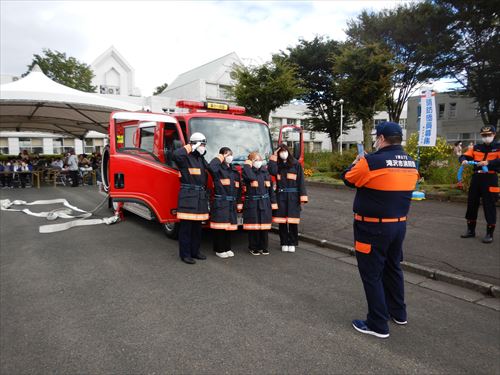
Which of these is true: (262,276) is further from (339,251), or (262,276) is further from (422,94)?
(422,94)

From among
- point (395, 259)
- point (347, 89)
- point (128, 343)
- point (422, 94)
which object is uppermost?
point (347, 89)

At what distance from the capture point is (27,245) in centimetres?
634

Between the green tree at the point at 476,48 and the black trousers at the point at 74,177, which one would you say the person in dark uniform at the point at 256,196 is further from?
the green tree at the point at 476,48

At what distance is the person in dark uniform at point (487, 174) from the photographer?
19.6ft

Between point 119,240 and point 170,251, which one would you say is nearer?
point 170,251

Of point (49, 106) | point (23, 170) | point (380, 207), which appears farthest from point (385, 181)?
point (23, 170)

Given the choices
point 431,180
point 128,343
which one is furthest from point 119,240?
point 431,180

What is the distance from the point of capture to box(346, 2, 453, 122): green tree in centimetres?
2316

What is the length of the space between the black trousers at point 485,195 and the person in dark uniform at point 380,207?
386cm

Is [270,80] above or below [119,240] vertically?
above

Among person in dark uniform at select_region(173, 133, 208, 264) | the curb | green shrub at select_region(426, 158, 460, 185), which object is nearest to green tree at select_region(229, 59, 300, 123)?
green shrub at select_region(426, 158, 460, 185)

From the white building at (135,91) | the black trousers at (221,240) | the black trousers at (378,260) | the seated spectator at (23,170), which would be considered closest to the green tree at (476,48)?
the white building at (135,91)

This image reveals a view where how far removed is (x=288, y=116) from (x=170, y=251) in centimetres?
4300

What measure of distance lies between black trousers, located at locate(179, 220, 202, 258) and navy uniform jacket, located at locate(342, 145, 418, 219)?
2.89 meters
